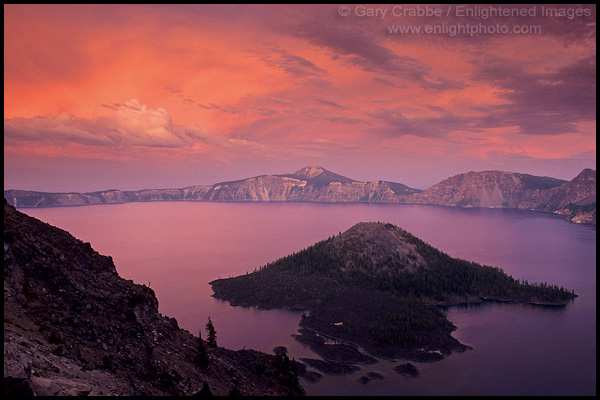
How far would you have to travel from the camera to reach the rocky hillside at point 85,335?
Result: 3303 centimetres

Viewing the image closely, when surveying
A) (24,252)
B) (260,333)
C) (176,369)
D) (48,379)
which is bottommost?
(260,333)

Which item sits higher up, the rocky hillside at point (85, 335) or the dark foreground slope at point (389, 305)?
the rocky hillside at point (85, 335)

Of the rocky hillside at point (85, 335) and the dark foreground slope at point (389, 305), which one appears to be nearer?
the rocky hillside at point (85, 335)

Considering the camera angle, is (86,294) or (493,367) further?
(493,367)

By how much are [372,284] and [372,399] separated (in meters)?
103

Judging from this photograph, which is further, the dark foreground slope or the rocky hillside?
the dark foreground slope

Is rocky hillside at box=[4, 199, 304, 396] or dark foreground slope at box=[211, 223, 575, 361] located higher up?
rocky hillside at box=[4, 199, 304, 396]

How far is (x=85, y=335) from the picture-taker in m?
44.8

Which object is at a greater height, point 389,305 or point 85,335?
point 85,335

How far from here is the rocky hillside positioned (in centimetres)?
3303

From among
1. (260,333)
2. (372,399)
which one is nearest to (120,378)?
(372,399)

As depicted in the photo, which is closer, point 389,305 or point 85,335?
point 85,335

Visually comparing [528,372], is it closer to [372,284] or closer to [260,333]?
[372,284]

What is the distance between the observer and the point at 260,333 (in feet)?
487
